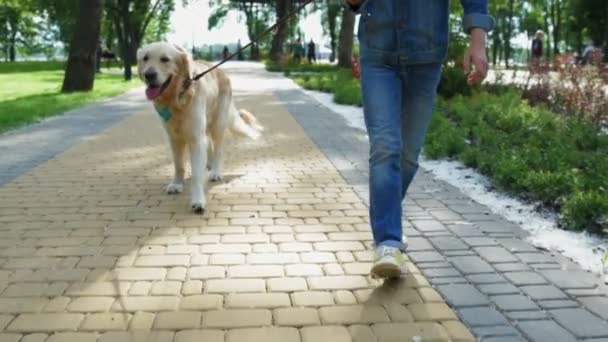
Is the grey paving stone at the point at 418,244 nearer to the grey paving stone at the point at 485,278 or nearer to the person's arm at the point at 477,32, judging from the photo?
the grey paving stone at the point at 485,278

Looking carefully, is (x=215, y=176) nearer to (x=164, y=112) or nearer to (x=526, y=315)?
(x=164, y=112)

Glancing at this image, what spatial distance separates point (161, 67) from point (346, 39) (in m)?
21.8

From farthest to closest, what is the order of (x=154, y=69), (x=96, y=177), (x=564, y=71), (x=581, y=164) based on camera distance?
(x=564, y=71) < (x=96, y=177) < (x=581, y=164) < (x=154, y=69)

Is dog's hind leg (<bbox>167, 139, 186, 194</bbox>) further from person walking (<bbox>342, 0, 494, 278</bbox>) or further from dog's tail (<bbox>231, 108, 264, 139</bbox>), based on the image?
person walking (<bbox>342, 0, 494, 278</bbox>)

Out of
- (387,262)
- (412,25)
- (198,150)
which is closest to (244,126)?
(198,150)

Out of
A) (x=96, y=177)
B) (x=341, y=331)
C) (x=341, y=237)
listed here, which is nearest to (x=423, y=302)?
(x=341, y=331)

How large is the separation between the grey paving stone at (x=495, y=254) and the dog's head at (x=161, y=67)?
8.75 ft

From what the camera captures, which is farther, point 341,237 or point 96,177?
point 96,177

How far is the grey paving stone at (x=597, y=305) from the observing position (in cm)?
304

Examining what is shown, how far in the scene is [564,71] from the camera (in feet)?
32.9

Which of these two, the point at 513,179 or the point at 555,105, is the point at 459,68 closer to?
the point at 555,105

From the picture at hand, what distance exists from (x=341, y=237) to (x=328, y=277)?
802 millimetres

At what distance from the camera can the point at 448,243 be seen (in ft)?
13.7

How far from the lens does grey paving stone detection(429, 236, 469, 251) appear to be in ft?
13.4
